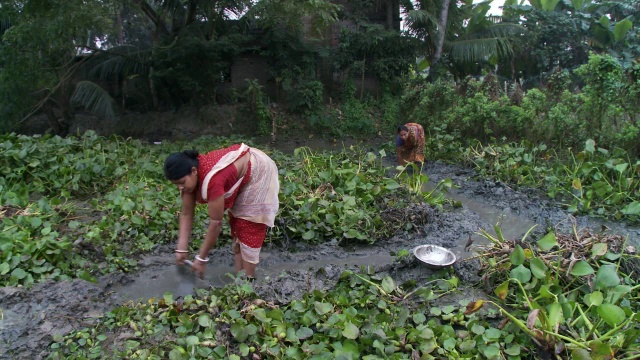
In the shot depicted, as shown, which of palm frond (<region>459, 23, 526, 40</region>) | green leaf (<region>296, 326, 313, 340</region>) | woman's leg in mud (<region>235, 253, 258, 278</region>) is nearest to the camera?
green leaf (<region>296, 326, 313, 340</region>)

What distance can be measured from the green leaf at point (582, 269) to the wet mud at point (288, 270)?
69 centimetres

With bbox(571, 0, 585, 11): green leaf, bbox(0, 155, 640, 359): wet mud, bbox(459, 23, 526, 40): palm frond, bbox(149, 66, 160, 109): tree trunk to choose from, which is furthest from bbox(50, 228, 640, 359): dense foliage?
bbox(571, 0, 585, 11): green leaf

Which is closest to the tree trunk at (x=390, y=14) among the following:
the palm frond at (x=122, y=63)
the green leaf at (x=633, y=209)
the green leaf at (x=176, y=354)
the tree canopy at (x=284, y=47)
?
the tree canopy at (x=284, y=47)

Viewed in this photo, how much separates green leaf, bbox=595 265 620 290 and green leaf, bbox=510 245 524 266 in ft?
1.59

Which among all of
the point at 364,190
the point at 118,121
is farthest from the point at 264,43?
the point at 364,190

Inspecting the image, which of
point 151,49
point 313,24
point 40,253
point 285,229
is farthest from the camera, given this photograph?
point 151,49

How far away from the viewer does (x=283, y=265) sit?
466 centimetres

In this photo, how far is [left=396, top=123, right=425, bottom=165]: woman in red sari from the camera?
7.43 m

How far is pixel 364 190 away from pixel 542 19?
42.7 feet

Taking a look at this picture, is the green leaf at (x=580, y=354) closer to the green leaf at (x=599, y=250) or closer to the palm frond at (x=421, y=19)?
the green leaf at (x=599, y=250)

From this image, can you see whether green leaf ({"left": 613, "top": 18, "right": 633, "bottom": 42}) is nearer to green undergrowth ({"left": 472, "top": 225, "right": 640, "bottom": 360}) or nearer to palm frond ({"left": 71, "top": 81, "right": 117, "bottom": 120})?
green undergrowth ({"left": 472, "top": 225, "right": 640, "bottom": 360})

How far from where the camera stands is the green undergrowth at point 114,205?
4.00 m

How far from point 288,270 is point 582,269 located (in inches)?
92.8

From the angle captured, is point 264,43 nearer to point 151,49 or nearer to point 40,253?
point 151,49
